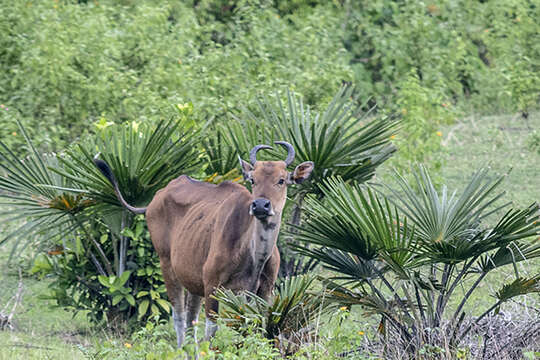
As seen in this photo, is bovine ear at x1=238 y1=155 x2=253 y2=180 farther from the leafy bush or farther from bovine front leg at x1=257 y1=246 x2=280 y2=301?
the leafy bush

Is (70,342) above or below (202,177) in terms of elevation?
below

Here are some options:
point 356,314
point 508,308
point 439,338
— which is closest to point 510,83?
point 356,314

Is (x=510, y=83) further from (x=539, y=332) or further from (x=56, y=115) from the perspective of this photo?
(x=539, y=332)

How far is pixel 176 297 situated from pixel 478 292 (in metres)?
3.98

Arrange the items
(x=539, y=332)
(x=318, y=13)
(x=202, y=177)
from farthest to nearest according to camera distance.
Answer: (x=318, y=13) → (x=202, y=177) → (x=539, y=332)

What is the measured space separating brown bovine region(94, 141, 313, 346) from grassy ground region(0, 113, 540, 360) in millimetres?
724

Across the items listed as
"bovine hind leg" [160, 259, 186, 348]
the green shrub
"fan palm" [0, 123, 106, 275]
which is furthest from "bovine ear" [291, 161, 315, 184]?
the green shrub

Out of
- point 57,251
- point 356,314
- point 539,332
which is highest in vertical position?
point 539,332

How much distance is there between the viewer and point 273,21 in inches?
642

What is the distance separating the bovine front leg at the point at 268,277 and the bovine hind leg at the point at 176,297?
3.68ft

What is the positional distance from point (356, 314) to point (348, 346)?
4670 mm

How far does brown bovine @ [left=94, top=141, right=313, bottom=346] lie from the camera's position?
6.83 meters

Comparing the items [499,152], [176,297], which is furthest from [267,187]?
[499,152]

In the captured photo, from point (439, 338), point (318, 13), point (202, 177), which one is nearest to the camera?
point (439, 338)
